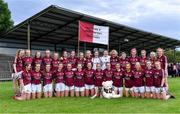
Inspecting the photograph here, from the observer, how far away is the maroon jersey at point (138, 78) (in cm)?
1439

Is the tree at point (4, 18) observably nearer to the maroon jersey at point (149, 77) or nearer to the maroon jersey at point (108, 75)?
the maroon jersey at point (108, 75)

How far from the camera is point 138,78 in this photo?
1441 centimetres

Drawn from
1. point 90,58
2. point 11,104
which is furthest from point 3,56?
point 11,104

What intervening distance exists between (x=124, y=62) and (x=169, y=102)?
123 inches

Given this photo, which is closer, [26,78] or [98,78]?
[26,78]

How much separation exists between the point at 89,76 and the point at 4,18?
110 ft

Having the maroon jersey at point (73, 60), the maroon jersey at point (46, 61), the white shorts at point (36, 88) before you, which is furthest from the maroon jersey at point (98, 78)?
the white shorts at point (36, 88)

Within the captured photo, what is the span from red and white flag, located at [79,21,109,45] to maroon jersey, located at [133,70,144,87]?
3.96 m

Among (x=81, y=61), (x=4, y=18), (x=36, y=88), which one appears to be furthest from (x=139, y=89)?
(x=4, y=18)

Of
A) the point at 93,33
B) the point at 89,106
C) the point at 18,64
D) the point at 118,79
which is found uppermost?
the point at 93,33

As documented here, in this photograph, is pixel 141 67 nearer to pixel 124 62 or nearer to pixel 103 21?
pixel 124 62

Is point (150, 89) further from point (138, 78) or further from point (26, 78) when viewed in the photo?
point (26, 78)

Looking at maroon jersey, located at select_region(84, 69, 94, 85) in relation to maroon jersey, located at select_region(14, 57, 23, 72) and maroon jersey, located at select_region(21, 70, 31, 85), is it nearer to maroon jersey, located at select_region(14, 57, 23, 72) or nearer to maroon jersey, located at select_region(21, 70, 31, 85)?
maroon jersey, located at select_region(21, 70, 31, 85)

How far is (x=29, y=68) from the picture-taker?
14.2 m
